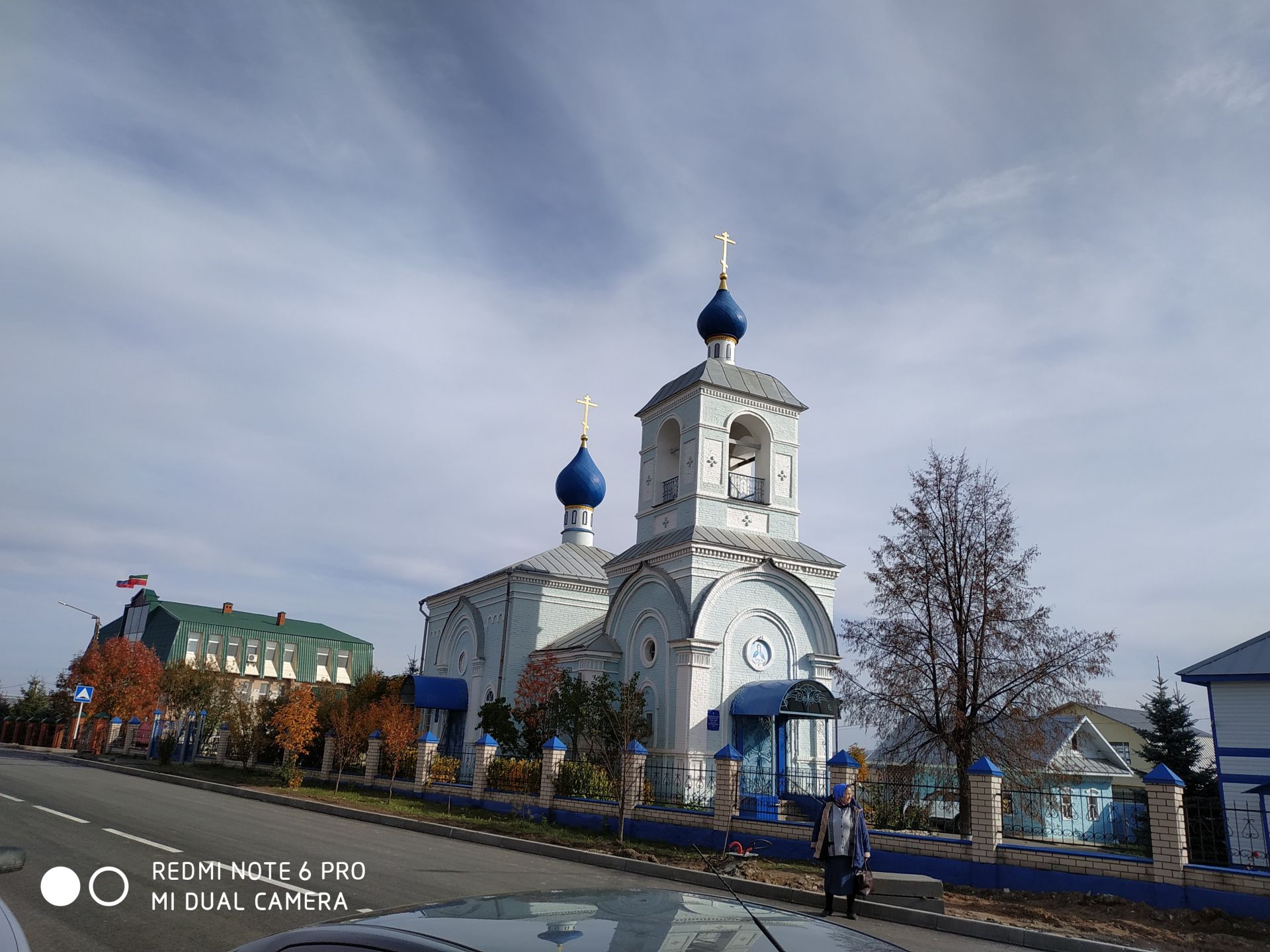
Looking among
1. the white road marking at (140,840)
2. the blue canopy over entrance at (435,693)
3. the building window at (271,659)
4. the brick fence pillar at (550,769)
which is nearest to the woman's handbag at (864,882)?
the white road marking at (140,840)

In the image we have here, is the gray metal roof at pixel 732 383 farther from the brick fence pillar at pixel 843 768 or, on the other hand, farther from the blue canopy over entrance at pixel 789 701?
the brick fence pillar at pixel 843 768

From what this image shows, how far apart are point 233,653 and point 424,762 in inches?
1229

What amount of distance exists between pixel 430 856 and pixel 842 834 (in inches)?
237

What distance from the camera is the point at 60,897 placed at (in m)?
8.23

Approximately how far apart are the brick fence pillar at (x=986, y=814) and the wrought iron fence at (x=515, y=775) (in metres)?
9.49

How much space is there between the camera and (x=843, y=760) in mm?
13406

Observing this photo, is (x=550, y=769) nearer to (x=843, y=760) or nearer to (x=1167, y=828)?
(x=843, y=760)

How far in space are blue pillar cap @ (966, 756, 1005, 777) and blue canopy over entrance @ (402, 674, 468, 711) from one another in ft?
62.7

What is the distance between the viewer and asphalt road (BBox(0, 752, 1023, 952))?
287 inches

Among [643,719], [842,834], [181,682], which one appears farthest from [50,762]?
[842,834]

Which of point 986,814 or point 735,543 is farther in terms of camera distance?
point 735,543

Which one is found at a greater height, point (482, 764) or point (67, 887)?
point (482, 764)

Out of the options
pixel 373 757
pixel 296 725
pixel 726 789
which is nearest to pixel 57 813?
pixel 373 757

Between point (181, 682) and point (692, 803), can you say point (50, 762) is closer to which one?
point (181, 682)
